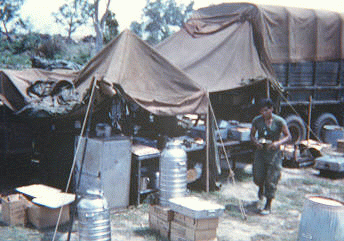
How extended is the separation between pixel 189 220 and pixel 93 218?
1.38 metres

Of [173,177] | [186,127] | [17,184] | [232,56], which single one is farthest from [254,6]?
[17,184]

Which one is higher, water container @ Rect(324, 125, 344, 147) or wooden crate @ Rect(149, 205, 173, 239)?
water container @ Rect(324, 125, 344, 147)

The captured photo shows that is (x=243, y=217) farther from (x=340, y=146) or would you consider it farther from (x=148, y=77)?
(x=340, y=146)

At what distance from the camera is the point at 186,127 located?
32.8 ft

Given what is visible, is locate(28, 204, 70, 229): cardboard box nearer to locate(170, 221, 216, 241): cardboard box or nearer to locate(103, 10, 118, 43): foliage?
locate(170, 221, 216, 241): cardboard box

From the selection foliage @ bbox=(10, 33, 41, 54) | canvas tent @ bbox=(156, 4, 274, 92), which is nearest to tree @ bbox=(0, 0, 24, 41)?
foliage @ bbox=(10, 33, 41, 54)

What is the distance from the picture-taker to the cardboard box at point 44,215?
6309 mm

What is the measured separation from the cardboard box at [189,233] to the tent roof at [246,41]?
4016mm

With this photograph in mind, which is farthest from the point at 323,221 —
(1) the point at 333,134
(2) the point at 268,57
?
(1) the point at 333,134

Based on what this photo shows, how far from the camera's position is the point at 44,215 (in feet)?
20.8

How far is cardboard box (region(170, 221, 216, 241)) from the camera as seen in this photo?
5.66m

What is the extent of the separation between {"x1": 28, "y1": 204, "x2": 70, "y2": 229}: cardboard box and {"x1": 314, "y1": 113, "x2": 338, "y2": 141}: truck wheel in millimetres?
8787

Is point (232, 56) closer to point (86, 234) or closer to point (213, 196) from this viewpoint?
point (213, 196)

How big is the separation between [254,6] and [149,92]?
4.91 meters
